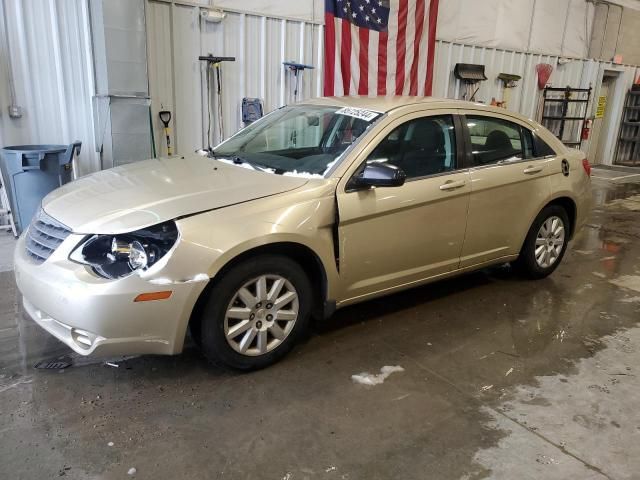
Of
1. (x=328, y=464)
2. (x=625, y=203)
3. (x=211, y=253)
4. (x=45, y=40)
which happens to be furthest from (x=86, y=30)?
(x=625, y=203)

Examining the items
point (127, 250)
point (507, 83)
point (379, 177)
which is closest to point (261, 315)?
point (127, 250)

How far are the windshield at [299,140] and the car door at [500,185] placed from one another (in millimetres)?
923

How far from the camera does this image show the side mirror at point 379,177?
9.91 ft

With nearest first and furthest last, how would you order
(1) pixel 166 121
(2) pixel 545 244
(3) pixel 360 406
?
1. (3) pixel 360 406
2. (2) pixel 545 244
3. (1) pixel 166 121

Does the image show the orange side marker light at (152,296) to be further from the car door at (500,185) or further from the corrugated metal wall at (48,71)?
the corrugated metal wall at (48,71)

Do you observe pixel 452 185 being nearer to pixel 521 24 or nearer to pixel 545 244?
pixel 545 244

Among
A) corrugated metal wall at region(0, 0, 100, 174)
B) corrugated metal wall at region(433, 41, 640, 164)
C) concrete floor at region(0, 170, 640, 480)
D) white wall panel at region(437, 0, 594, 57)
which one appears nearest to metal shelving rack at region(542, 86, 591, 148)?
corrugated metal wall at region(433, 41, 640, 164)

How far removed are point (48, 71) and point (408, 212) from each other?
14.1 feet

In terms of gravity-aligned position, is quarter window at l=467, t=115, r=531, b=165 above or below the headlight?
above

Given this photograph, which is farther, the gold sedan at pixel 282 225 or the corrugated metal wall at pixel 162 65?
the corrugated metal wall at pixel 162 65

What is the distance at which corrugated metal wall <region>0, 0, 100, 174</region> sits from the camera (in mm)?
5211

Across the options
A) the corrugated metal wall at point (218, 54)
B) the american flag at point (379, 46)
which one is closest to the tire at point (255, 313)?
the corrugated metal wall at point (218, 54)

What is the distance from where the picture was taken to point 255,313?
289 cm

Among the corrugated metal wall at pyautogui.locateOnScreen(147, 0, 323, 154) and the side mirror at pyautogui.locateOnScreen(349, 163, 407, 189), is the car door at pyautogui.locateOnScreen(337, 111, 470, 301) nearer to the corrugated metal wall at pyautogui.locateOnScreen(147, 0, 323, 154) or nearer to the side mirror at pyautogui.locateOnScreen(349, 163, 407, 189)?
the side mirror at pyautogui.locateOnScreen(349, 163, 407, 189)
